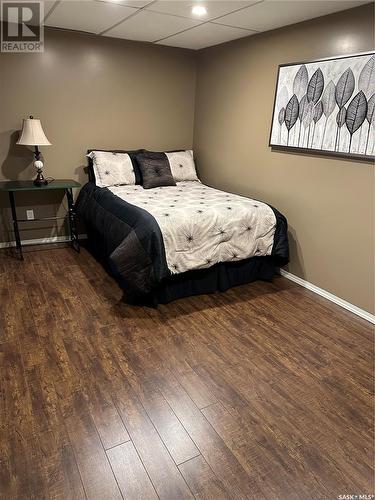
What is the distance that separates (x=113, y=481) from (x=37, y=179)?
3.08 m

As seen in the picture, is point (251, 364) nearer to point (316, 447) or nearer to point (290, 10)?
point (316, 447)

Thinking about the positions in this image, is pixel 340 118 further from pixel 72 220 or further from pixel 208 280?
pixel 72 220

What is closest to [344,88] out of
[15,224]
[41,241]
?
[15,224]

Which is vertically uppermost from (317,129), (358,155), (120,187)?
(317,129)

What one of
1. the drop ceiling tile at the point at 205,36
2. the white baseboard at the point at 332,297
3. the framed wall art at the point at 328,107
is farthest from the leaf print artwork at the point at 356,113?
the drop ceiling tile at the point at 205,36

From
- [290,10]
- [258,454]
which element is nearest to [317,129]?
[290,10]

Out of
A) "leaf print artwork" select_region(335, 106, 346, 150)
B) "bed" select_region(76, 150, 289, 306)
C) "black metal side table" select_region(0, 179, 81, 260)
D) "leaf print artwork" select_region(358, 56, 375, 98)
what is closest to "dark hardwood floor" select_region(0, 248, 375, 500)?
"bed" select_region(76, 150, 289, 306)

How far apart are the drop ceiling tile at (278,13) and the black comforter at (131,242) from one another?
5.24 ft

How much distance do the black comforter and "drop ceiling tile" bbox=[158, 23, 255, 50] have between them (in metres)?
1.78

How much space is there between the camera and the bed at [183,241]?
2.71 m

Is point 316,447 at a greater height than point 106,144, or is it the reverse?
point 106,144

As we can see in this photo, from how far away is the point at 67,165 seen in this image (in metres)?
4.04

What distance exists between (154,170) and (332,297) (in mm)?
2297

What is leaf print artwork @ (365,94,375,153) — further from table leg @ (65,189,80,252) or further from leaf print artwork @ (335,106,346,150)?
table leg @ (65,189,80,252)
